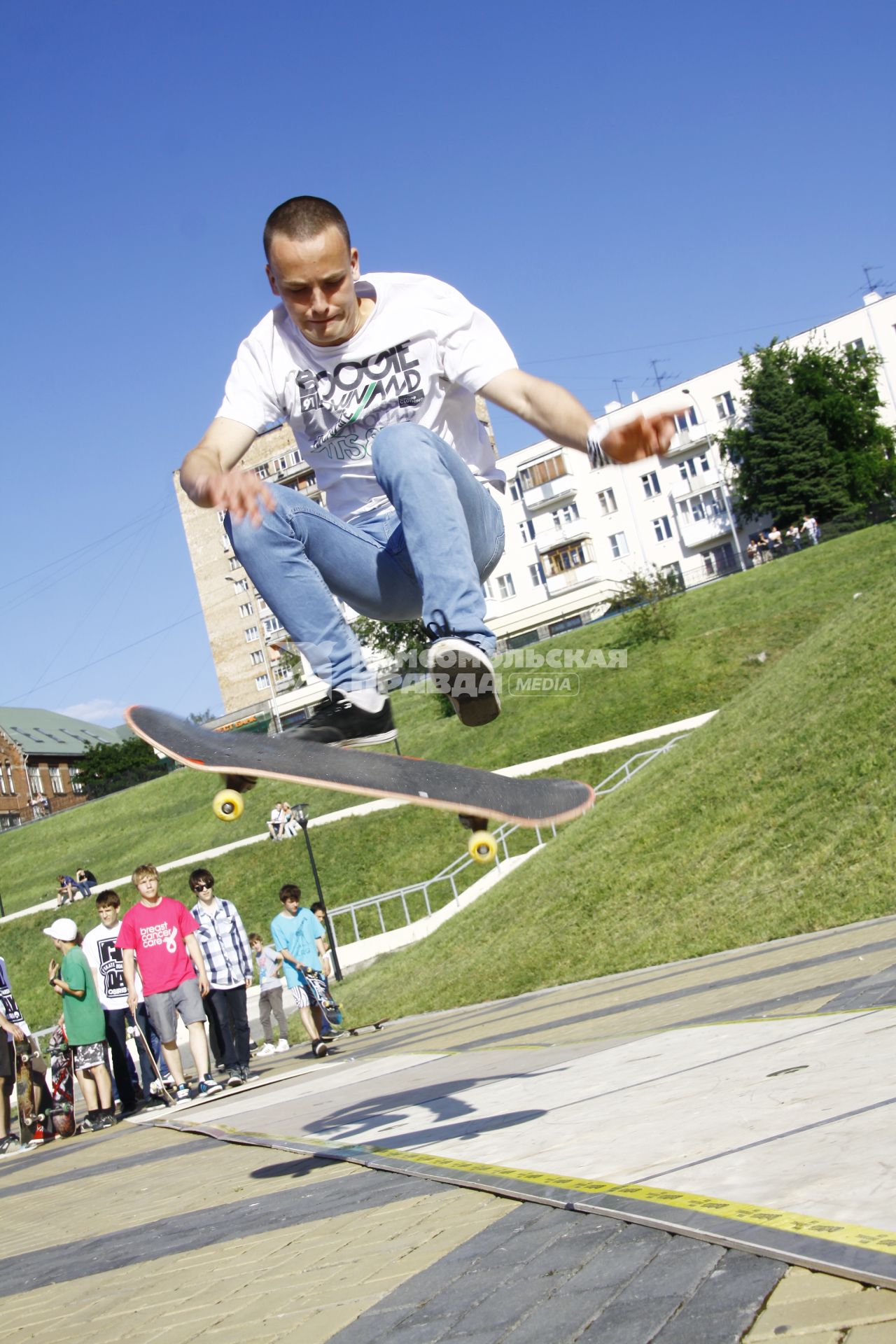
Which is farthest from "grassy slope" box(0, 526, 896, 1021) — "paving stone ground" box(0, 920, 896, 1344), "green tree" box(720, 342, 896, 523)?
"green tree" box(720, 342, 896, 523)

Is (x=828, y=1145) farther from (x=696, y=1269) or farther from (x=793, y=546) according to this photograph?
(x=793, y=546)

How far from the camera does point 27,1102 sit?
33.7ft

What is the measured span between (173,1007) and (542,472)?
219 feet

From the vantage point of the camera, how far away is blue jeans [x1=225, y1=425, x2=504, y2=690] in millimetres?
3771

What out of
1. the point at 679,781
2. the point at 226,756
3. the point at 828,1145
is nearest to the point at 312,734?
the point at 226,756

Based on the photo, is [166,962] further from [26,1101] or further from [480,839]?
[480,839]

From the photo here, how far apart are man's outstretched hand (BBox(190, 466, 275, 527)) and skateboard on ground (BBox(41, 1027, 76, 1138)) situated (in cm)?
814

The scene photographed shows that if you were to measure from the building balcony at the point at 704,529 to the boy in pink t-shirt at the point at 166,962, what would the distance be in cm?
6141

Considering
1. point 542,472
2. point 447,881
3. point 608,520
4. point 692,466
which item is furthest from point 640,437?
point 542,472

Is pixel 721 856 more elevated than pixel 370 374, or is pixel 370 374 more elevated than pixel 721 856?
pixel 370 374

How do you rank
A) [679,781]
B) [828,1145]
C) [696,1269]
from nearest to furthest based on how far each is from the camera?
[696,1269], [828,1145], [679,781]

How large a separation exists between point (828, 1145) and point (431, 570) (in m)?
2.10

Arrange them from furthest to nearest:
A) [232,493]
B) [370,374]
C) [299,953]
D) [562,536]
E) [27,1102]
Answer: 1. [562,536]
2. [299,953]
3. [27,1102]
4. [370,374]
5. [232,493]

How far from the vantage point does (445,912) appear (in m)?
22.0
